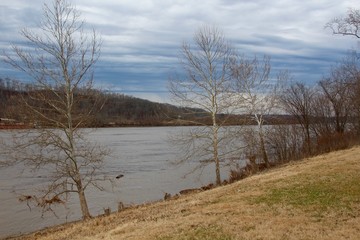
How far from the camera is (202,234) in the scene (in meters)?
8.85

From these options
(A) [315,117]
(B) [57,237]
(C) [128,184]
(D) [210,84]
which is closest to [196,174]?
(C) [128,184]

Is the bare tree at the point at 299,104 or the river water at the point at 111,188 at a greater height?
the bare tree at the point at 299,104

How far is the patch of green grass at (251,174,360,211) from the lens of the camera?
35.7 ft

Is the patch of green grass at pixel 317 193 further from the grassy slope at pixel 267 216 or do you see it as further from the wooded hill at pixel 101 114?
the wooded hill at pixel 101 114

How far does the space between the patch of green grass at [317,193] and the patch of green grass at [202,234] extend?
277cm

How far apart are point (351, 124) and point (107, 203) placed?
27910 mm

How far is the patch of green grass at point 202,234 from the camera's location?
8.56 metres

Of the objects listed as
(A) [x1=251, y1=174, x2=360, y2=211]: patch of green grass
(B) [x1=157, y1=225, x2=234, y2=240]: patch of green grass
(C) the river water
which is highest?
(A) [x1=251, y1=174, x2=360, y2=211]: patch of green grass

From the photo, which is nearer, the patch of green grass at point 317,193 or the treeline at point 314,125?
the patch of green grass at point 317,193

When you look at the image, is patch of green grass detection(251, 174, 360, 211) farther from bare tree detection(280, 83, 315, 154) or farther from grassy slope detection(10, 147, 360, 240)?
bare tree detection(280, 83, 315, 154)

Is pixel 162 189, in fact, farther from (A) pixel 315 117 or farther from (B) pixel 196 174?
(A) pixel 315 117

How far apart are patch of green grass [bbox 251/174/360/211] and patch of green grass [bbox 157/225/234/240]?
277 centimetres

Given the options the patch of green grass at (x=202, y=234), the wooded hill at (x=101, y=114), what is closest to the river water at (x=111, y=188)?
the wooded hill at (x=101, y=114)

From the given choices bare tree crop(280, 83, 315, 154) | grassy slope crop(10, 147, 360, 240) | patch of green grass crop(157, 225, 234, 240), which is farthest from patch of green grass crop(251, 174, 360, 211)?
bare tree crop(280, 83, 315, 154)
